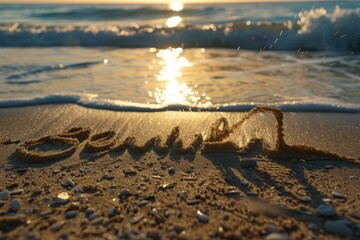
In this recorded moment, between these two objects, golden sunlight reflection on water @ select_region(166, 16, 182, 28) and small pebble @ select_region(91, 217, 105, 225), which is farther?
golden sunlight reflection on water @ select_region(166, 16, 182, 28)

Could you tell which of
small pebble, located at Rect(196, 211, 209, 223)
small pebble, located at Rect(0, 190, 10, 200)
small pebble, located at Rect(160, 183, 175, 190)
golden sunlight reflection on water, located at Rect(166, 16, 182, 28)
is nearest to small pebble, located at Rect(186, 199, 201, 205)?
small pebble, located at Rect(196, 211, 209, 223)

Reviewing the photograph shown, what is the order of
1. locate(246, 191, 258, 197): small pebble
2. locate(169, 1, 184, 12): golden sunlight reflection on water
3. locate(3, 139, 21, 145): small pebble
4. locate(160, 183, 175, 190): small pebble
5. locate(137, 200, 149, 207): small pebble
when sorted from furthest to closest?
locate(169, 1, 184, 12): golden sunlight reflection on water
locate(3, 139, 21, 145): small pebble
locate(160, 183, 175, 190): small pebble
locate(246, 191, 258, 197): small pebble
locate(137, 200, 149, 207): small pebble

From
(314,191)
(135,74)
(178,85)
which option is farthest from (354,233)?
(135,74)

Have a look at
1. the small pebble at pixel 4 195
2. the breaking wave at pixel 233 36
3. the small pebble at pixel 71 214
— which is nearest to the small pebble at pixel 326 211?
the small pebble at pixel 71 214

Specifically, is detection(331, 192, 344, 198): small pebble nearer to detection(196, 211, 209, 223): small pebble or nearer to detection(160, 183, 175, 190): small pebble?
detection(196, 211, 209, 223): small pebble

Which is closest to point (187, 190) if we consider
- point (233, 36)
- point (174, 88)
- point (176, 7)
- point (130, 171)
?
point (130, 171)

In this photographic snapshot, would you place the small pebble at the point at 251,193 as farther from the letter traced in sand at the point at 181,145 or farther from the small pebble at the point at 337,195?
the letter traced in sand at the point at 181,145

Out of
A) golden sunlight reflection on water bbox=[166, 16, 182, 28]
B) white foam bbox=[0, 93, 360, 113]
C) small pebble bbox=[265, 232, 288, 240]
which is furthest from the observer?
golden sunlight reflection on water bbox=[166, 16, 182, 28]
